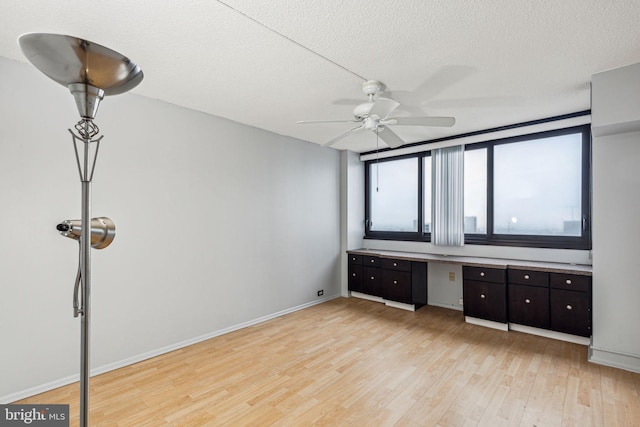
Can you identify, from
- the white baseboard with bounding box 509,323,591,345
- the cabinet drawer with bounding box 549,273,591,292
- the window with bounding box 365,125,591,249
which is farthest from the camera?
the window with bounding box 365,125,591,249

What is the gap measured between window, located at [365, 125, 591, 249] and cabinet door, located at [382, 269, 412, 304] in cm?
78

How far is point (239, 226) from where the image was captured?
3879 millimetres

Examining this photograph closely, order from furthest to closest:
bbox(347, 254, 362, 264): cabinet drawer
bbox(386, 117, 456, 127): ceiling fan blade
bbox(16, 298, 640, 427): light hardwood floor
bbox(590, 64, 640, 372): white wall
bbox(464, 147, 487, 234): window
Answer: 1. bbox(347, 254, 362, 264): cabinet drawer
2. bbox(464, 147, 487, 234): window
3. bbox(590, 64, 640, 372): white wall
4. bbox(386, 117, 456, 127): ceiling fan blade
5. bbox(16, 298, 640, 427): light hardwood floor

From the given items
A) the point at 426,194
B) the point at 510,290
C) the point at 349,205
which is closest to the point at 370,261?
the point at 349,205

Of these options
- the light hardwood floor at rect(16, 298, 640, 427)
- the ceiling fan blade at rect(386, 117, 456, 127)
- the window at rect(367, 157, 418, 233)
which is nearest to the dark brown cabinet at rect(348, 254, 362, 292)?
the window at rect(367, 157, 418, 233)

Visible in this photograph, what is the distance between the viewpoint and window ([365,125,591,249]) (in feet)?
12.0

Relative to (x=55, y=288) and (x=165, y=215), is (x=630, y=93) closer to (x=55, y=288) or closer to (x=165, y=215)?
(x=165, y=215)

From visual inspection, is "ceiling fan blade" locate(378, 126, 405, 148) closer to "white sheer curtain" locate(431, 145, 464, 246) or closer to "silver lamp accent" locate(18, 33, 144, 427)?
"white sheer curtain" locate(431, 145, 464, 246)

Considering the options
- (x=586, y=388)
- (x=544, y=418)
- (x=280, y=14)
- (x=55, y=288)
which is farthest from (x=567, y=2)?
(x=55, y=288)

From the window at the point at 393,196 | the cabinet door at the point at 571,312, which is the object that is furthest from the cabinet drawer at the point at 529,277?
the window at the point at 393,196

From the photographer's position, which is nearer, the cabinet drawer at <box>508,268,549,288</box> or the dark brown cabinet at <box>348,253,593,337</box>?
the dark brown cabinet at <box>348,253,593,337</box>

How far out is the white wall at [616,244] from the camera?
2783 millimetres

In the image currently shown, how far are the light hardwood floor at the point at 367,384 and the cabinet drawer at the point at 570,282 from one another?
618 mm

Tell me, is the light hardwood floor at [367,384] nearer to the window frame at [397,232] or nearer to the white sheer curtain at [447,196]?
the white sheer curtain at [447,196]
